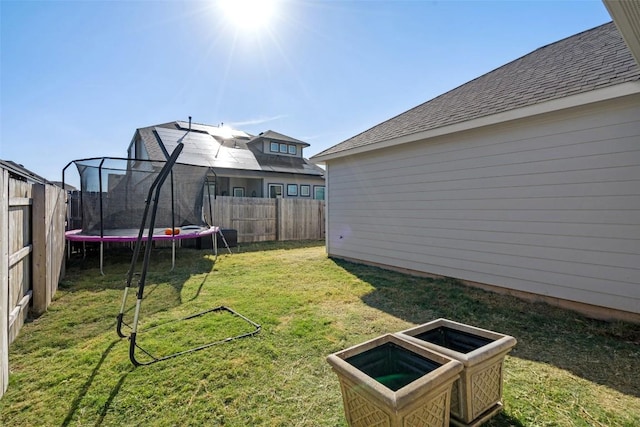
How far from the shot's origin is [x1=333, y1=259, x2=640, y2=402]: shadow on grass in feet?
7.79

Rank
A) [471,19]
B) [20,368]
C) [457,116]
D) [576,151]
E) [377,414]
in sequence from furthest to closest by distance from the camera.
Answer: [471,19], [457,116], [576,151], [20,368], [377,414]

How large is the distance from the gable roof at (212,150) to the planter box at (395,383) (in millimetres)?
12902

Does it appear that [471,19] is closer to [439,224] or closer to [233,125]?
[439,224]

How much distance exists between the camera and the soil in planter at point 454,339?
1.86 metres

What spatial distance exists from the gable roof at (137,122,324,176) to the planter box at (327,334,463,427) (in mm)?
12902

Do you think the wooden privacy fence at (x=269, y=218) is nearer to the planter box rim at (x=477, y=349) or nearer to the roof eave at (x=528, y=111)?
the roof eave at (x=528, y=111)

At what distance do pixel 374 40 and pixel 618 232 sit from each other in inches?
218

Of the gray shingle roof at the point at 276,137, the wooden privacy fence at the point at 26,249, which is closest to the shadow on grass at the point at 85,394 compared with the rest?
the wooden privacy fence at the point at 26,249

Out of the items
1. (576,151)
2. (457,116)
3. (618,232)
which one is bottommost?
(618,232)

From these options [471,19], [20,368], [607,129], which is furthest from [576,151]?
[20,368]

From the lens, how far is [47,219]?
3721 millimetres

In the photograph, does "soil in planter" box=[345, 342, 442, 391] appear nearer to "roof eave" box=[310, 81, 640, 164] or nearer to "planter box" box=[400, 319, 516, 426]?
"planter box" box=[400, 319, 516, 426]

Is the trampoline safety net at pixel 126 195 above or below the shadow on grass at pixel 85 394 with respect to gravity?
above

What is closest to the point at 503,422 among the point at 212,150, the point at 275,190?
the point at 275,190
